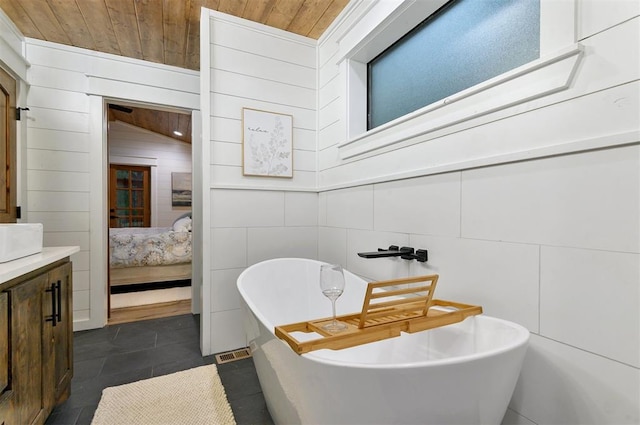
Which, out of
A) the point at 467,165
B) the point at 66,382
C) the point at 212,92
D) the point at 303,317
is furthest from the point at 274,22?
the point at 66,382

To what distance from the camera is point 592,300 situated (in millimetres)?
842

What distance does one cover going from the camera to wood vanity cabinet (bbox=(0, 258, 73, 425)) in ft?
3.36

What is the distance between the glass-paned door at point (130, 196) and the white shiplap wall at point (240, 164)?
5109mm

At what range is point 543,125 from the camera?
0.96 meters

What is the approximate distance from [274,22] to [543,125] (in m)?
2.05

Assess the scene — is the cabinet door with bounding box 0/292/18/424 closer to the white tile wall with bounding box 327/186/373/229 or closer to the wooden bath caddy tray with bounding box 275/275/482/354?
the wooden bath caddy tray with bounding box 275/275/482/354

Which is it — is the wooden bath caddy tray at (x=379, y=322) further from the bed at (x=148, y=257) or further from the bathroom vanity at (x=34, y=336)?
the bed at (x=148, y=257)

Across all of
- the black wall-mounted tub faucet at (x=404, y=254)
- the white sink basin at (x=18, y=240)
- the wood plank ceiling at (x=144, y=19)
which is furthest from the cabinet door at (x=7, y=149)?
the black wall-mounted tub faucet at (x=404, y=254)

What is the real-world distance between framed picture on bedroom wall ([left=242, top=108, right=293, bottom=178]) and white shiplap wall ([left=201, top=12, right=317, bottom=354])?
0.05m

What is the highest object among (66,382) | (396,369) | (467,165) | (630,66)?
(630,66)

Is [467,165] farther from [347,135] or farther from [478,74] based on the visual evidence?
[347,135]

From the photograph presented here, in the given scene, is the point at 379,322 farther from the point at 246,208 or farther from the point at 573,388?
the point at 246,208

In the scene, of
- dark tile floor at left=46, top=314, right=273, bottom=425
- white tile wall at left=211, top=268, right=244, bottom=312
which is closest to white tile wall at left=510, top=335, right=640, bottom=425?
dark tile floor at left=46, top=314, right=273, bottom=425

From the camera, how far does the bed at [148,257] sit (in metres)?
3.69
